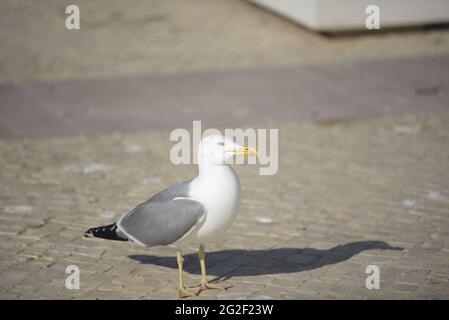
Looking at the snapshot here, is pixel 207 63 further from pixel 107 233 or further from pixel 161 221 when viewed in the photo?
pixel 161 221

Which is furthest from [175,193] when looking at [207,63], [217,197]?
[207,63]

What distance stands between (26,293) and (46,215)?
1802 millimetres

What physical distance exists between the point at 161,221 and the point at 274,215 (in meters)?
2.06

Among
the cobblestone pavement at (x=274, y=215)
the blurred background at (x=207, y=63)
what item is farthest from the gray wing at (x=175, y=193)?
the blurred background at (x=207, y=63)

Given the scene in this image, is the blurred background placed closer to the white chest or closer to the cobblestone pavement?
the cobblestone pavement

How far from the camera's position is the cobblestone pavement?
21.1 feet

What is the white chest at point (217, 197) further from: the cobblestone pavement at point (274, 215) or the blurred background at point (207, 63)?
the blurred background at point (207, 63)

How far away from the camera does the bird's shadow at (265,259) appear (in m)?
6.73

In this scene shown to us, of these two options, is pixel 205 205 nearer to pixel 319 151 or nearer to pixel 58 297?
pixel 58 297

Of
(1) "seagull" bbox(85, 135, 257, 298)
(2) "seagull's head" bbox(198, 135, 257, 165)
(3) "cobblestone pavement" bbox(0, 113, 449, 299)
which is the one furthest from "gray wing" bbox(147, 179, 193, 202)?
(3) "cobblestone pavement" bbox(0, 113, 449, 299)

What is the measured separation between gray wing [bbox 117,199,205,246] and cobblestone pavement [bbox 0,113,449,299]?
0.42m

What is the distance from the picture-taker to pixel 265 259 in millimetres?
6965

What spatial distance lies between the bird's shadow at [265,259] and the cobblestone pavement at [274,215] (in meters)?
0.02

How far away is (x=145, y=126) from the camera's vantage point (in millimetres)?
10781
